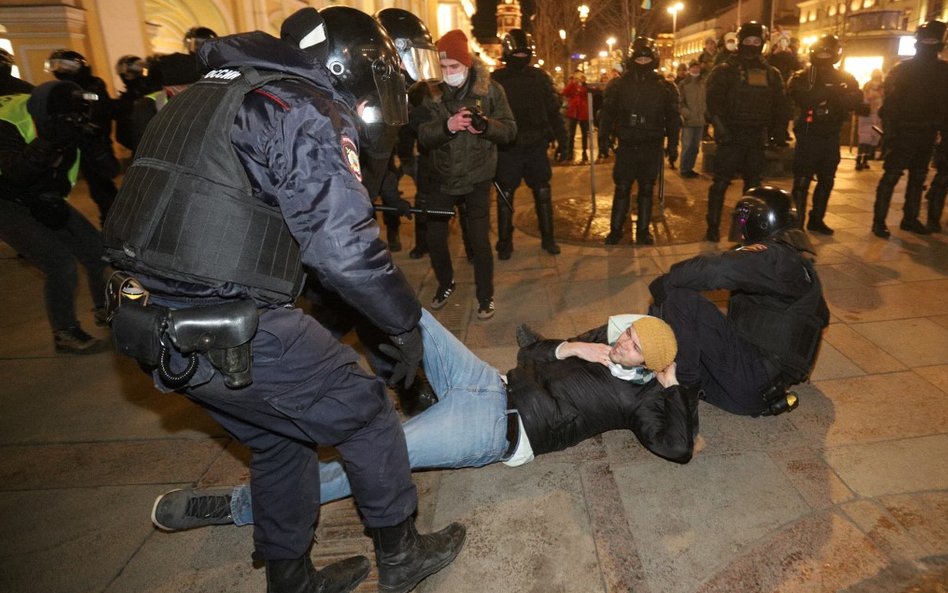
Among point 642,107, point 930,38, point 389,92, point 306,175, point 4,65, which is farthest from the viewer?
point 642,107

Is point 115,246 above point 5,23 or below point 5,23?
below

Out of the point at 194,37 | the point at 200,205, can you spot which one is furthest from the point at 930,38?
the point at 194,37

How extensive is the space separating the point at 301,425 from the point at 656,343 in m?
1.49

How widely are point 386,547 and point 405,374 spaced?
0.62m

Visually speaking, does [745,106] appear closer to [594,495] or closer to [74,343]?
[594,495]

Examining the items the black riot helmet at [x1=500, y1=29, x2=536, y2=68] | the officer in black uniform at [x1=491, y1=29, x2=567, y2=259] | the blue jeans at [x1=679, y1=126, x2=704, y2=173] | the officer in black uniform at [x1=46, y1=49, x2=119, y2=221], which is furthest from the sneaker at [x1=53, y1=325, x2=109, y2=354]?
the blue jeans at [x1=679, y1=126, x2=704, y2=173]

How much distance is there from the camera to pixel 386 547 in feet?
6.65

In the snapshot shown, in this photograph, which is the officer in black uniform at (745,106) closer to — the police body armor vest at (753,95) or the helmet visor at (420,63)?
the police body armor vest at (753,95)

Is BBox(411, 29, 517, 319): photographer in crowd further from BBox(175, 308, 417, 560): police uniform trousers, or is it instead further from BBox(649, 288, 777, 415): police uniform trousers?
BBox(175, 308, 417, 560): police uniform trousers

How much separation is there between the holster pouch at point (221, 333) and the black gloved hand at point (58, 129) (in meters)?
2.86

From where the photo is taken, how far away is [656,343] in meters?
2.43

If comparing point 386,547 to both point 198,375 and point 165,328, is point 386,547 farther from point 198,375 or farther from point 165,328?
point 165,328

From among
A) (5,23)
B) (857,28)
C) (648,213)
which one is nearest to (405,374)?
(648,213)

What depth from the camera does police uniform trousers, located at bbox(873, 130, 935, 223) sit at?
5887mm
